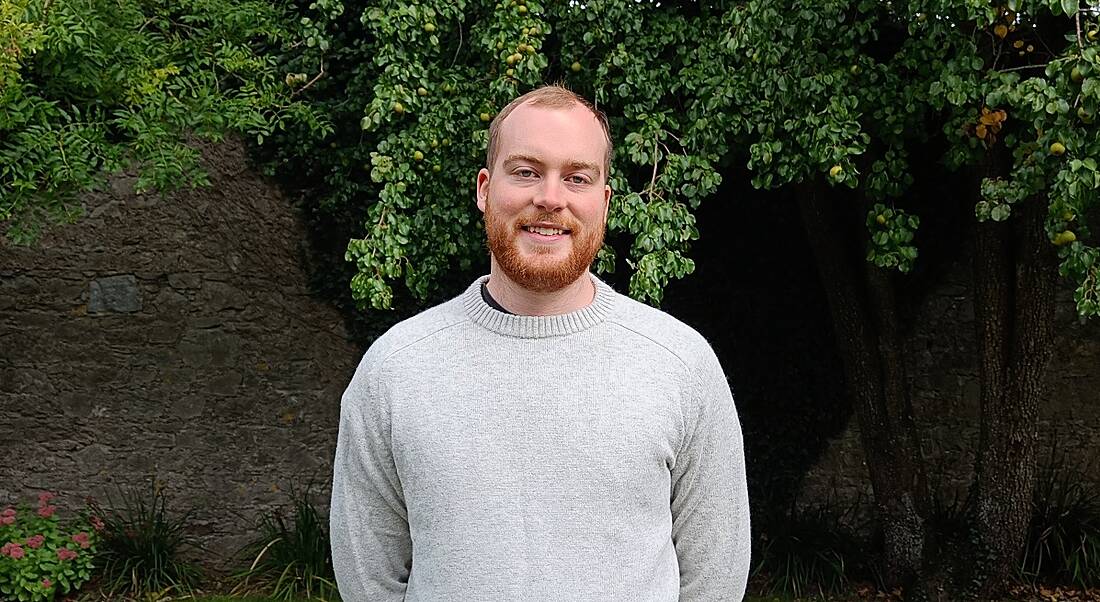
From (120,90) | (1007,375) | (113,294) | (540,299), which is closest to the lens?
(540,299)

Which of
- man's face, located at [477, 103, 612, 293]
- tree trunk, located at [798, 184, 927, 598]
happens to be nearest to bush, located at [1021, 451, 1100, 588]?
tree trunk, located at [798, 184, 927, 598]

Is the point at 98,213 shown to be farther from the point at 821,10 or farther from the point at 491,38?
the point at 821,10

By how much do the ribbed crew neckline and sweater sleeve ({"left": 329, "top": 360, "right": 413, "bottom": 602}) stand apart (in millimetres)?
212

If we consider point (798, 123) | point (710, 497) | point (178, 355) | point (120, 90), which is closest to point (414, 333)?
point (710, 497)

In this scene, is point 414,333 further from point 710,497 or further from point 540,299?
point 710,497

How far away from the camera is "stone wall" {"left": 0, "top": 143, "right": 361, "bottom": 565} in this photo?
5.75m

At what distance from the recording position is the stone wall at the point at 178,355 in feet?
18.9

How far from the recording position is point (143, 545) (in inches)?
218

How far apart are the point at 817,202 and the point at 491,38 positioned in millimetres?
1955

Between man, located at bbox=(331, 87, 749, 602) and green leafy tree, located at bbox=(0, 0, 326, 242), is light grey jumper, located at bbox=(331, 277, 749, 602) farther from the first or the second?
green leafy tree, located at bbox=(0, 0, 326, 242)

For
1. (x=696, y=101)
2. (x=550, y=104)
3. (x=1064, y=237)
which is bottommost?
(x=1064, y=237)

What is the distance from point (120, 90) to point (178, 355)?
2284mm

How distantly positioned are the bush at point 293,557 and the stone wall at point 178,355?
0.42 feet

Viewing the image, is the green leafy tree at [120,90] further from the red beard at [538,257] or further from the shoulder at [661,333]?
the shoulder at [661,333]
